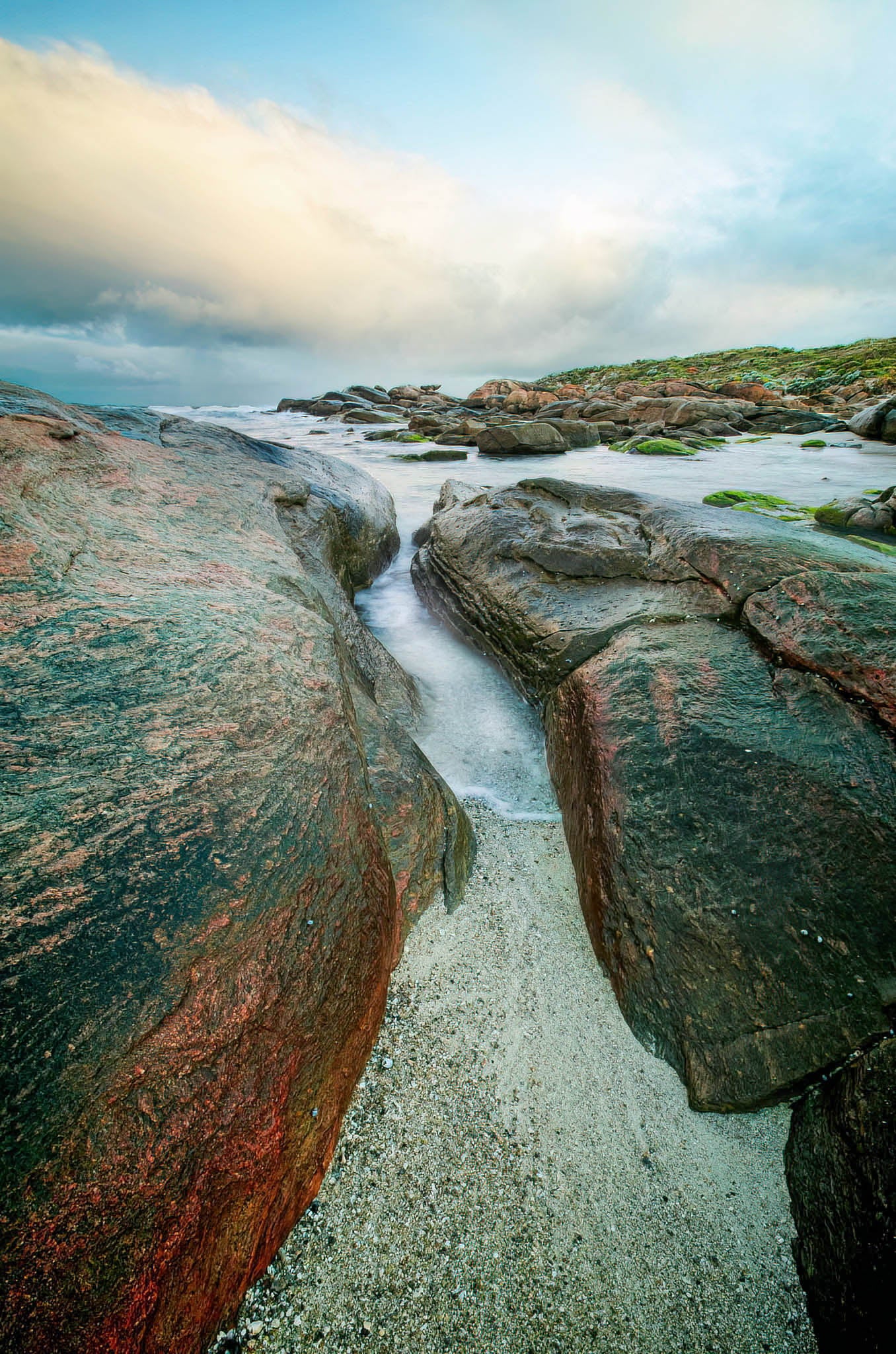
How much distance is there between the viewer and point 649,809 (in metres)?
1.94

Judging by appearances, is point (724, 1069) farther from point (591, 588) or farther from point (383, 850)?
point (591, 588)

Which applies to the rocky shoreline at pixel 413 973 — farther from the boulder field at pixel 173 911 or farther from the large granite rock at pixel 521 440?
the large granite rock at pixel 521 440

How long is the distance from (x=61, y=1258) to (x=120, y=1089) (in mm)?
200

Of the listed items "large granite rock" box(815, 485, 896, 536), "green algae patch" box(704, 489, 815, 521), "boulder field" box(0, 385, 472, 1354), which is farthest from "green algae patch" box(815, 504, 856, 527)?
"boulder field" box(0, 385, 472, 1354)

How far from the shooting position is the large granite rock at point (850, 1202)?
109 centimetres

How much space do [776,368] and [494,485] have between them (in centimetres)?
3518

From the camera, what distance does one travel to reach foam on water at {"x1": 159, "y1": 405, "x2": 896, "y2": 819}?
2857 millimetres

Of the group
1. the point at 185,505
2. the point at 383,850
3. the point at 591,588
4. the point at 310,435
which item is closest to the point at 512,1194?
the point at 383,850

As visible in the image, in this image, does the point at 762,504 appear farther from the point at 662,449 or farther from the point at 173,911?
the point at 173,911

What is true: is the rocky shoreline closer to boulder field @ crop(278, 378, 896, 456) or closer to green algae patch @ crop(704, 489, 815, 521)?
green algae patch @ crop(704, 489, 815, 521)

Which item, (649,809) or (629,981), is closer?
(629,981)

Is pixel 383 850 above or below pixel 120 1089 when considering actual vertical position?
below

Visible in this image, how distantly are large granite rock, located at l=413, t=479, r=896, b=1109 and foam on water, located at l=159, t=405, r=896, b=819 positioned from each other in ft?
0.83

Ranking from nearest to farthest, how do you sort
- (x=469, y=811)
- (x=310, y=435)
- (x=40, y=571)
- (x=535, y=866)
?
(x=40, y=571)
(x=535, y=866)
(x=469, y=811)
(x=310, y=435)
